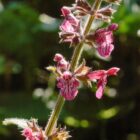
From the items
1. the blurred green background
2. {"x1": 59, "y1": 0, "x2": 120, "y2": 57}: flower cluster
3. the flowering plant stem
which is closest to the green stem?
the flowering plant stem

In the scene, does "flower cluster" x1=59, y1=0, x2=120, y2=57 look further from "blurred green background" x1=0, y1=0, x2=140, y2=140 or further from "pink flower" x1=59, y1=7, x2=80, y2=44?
"blurred green background" x1=0, y1=0, x2=140, y2=140

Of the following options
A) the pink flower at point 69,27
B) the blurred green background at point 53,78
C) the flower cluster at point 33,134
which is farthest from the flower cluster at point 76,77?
the blurred green background at point 53,78

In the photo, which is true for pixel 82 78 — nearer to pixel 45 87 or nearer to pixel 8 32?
pixel 45 87

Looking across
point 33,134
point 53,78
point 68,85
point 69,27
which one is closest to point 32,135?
point 33,134

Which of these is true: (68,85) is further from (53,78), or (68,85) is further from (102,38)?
(53,78)

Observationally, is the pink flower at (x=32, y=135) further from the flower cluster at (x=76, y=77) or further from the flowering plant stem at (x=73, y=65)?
the flower cluster at (x=76, y=77)

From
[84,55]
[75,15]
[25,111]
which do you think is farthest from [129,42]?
[75,15]
